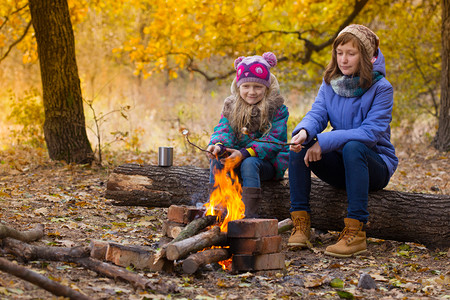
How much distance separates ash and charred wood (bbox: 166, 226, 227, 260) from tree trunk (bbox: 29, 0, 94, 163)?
3.85m

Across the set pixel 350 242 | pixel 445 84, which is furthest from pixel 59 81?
pixel 445 84

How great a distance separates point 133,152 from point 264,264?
5.59 metres

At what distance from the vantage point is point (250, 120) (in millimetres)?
4316

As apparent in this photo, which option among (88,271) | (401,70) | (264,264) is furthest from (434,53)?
(88,271)

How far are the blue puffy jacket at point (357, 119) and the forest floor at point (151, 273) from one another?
82cm

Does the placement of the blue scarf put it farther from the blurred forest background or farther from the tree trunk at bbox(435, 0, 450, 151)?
the tree trunk at bbox(435, 0, 450, 151)

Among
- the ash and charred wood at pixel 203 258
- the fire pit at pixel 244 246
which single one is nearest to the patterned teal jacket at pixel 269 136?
the fire pit at pixel 244 246

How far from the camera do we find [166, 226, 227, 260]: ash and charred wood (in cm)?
300

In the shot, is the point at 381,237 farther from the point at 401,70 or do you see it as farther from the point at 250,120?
the point at 401,70

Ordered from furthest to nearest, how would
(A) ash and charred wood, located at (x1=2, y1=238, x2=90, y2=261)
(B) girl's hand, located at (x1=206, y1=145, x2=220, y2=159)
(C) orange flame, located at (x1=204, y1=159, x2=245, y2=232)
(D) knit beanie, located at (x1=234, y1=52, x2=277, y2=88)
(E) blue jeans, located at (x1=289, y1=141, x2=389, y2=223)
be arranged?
(D) knit beanie, located at (x1=234, y1=52, x2=277, y2=88) → (B) girl's hand, located at (x1=206, y1=145, x2=220, y2=159) → (C) orange flame, located at (x1=204, y1=159, x2=245, y2=232) → (E) blue jeans, located at (x1=289, y1=141, x2=389, y2=223) → (A) ash and charred wood, located at (x1=2, y1=238, x2=90, y2=261)

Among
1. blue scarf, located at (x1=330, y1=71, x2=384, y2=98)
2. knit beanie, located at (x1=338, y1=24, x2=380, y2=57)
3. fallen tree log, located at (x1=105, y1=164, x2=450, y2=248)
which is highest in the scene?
knit beanie, located at (x1=338, y1=24, x2=380, y2=57)

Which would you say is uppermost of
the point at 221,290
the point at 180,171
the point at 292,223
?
the point at 180,171

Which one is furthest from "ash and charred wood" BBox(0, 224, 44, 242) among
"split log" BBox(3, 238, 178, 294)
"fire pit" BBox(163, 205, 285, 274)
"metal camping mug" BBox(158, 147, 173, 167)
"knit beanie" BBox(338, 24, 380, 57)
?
"knit beanie" BBox(338, 24, 380, 57)

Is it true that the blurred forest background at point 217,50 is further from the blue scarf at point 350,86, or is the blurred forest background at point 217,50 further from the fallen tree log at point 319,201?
the blue scarf at point 350,86
